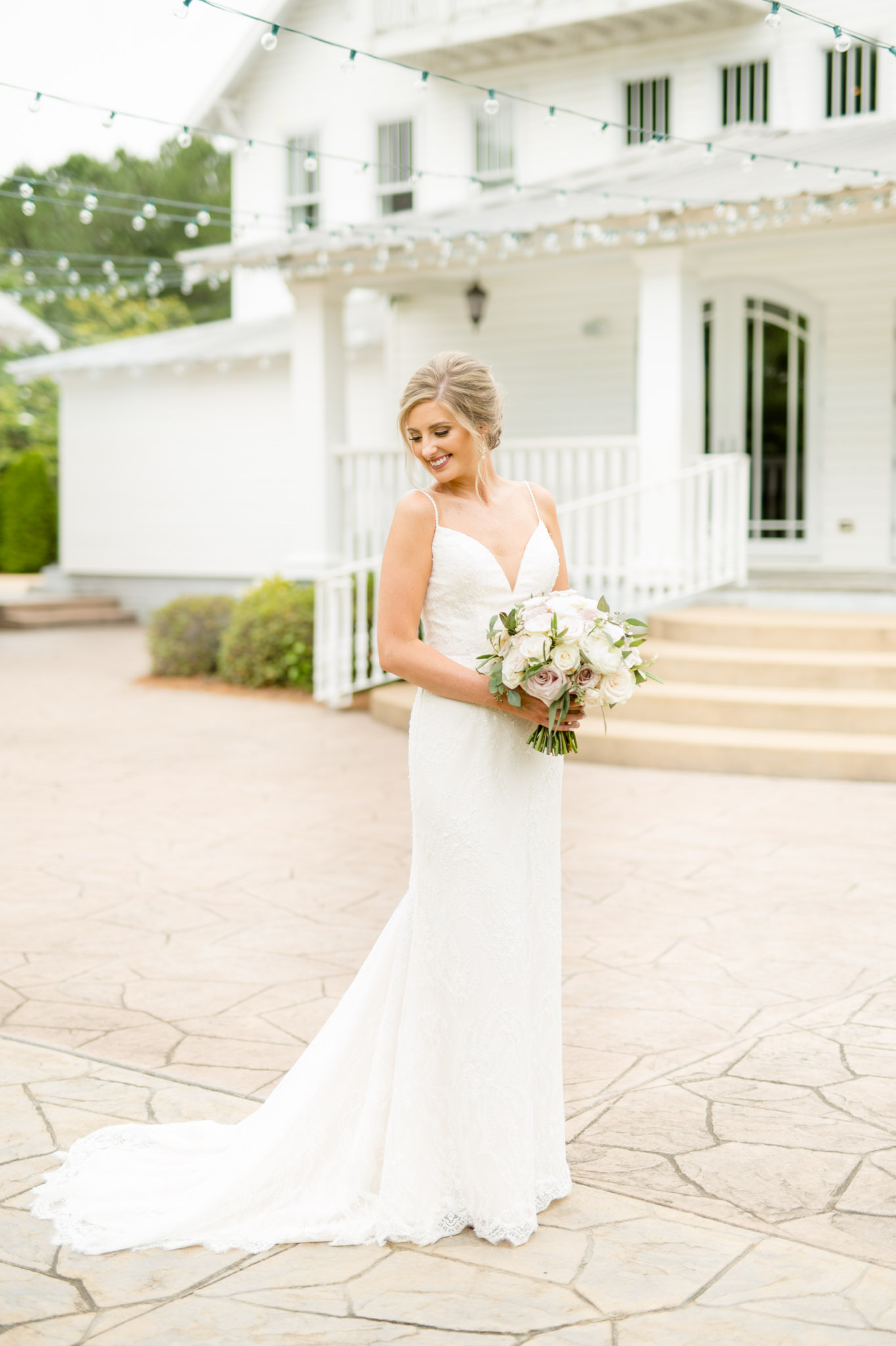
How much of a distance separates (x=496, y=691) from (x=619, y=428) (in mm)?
12620

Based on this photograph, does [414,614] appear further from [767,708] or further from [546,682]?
[767,708]

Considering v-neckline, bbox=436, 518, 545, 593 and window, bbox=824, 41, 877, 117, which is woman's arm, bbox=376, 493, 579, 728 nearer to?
v-neckline, bbox=436, 518, 545, 593

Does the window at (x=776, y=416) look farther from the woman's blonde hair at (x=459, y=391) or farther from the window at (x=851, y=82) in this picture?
the woman's blonde hair at (x=459, y=391)

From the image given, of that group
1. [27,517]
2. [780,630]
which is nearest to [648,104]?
[780,630]

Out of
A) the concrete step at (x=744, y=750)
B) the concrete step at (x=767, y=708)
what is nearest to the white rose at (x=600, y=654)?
the concrete step at (x=744, y=750)

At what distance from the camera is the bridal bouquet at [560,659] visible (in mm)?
2926

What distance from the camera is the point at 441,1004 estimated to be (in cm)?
311

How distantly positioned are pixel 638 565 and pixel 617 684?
890 cm

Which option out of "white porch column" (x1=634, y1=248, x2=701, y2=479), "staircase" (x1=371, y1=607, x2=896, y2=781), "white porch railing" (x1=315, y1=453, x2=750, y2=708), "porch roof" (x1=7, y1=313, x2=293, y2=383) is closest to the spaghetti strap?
"staircase" (x1=371, y1=607, x2=896, y2=781)

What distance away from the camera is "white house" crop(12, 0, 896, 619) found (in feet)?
39.4

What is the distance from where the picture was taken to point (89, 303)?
32562 mm

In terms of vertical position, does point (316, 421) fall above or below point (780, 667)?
above

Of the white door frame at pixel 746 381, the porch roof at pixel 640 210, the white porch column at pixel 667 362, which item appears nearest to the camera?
the porch roof at pixel 640 210

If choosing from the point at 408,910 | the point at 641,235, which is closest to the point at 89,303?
the point at 641,235
